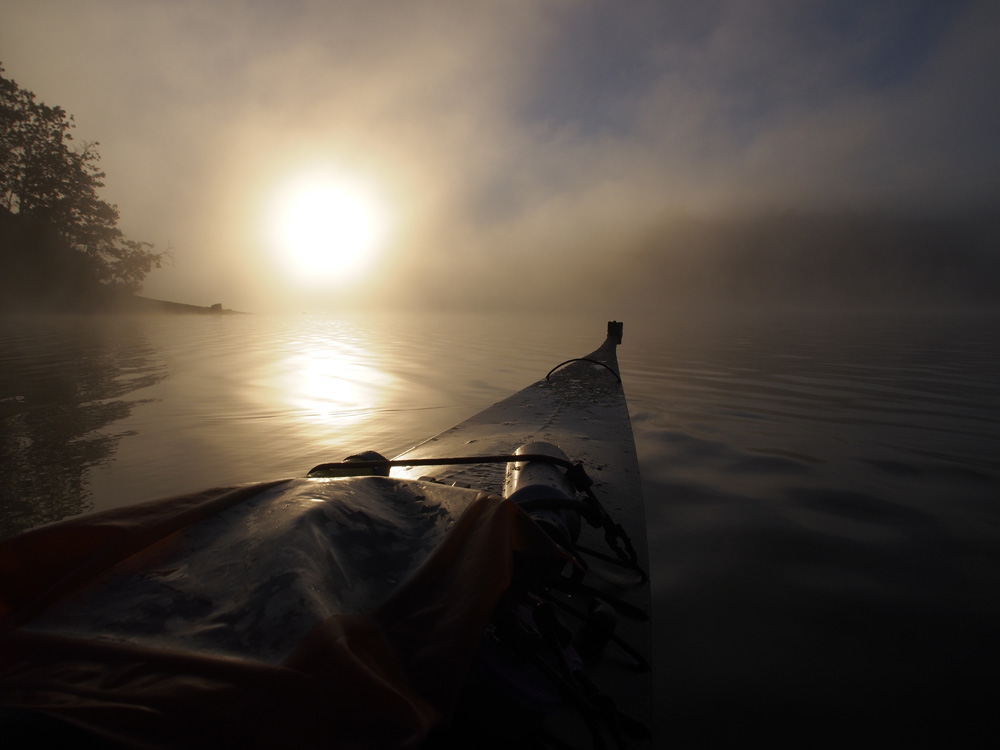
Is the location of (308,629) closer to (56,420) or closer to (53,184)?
(56,420)

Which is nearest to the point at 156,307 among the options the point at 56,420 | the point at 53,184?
the point at 53,184

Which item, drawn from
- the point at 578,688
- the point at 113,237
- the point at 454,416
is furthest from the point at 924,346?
the point at 113,237

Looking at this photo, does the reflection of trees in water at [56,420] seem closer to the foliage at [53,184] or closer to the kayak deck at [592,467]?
the kayak deck at [592,467]

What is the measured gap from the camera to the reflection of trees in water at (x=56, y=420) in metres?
3.75

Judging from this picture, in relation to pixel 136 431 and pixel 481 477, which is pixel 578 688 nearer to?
pixel 481 477

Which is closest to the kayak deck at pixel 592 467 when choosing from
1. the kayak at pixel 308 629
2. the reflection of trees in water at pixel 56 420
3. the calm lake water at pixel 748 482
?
the kayak at pixel 308 629

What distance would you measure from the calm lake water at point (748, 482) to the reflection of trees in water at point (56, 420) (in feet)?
0.12

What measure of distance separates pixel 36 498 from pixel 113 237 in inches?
2086

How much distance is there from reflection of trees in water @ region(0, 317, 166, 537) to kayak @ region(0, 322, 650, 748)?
10.5ft

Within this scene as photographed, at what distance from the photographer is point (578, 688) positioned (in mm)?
1339

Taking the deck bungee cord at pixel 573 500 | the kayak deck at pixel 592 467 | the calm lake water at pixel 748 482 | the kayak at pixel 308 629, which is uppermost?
the kayak at pixel 308 629

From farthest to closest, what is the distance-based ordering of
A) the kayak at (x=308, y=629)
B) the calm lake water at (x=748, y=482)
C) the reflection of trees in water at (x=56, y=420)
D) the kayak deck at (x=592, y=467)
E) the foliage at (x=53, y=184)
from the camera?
the foliage at (x=53, y=184) → the reflection of trees in water at (x=56, y=420) → the calm lake water at (x=748, y=482) → the kayak deck at (x=592, y=467) → the kayak at (x=308, y=629)

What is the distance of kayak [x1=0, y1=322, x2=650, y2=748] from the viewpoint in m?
0.83

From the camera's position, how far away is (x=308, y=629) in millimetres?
1001
